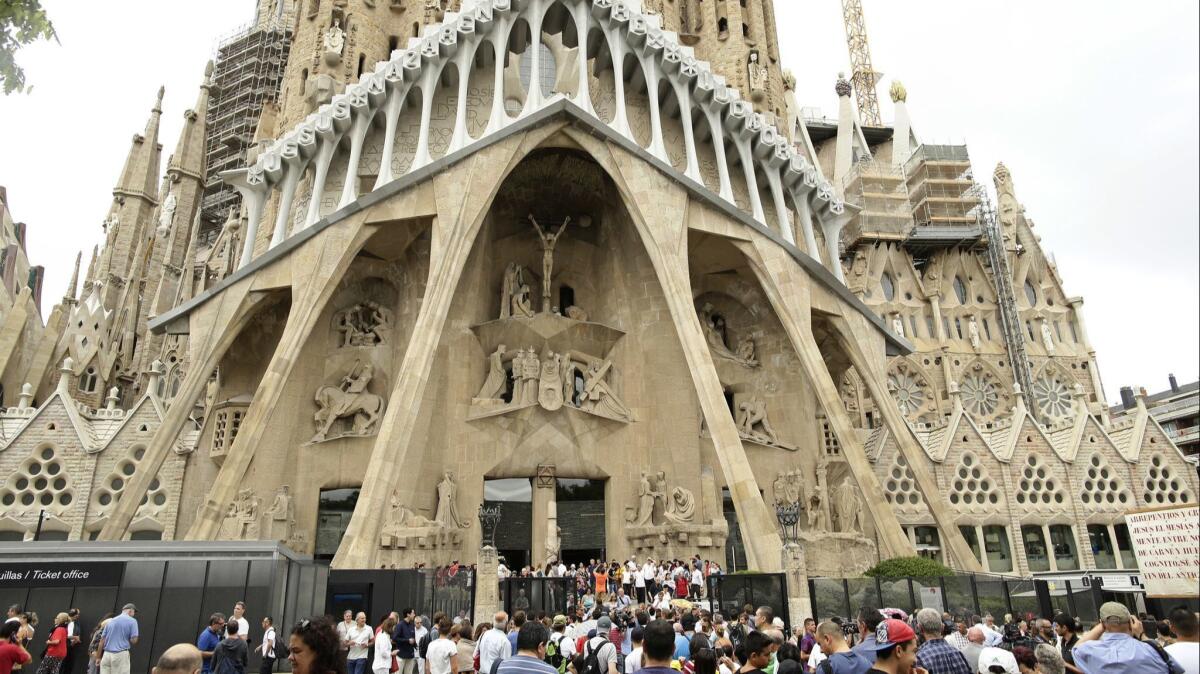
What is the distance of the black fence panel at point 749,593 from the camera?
12.0 metres

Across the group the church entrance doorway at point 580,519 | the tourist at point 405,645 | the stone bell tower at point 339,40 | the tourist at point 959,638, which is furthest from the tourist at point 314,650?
the stone bell tower at point 339,40

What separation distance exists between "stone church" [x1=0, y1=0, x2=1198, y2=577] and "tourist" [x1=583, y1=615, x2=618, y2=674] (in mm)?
8707

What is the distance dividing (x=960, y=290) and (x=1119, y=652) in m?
39.2

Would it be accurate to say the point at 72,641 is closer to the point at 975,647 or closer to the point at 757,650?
the point at 757,650

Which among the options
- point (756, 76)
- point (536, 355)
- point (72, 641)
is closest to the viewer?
point (72, 641)

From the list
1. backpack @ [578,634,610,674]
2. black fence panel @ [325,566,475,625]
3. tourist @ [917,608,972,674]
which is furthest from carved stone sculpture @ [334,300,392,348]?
tourist @ [917,608,972,674]

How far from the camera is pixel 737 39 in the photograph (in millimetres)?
27375

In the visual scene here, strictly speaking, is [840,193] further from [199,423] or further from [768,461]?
[199,423]

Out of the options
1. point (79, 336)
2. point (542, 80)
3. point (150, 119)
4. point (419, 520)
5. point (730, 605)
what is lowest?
point (730, 605)

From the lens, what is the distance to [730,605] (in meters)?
12.9

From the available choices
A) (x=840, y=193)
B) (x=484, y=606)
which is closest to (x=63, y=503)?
(x=484, y=606)

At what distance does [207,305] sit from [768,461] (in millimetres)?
16169

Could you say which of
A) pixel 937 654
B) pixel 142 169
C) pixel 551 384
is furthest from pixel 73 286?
pixel 937 654

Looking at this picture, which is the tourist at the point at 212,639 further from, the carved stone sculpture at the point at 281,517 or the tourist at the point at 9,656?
the carved stone sculpture at the point at 281,517
